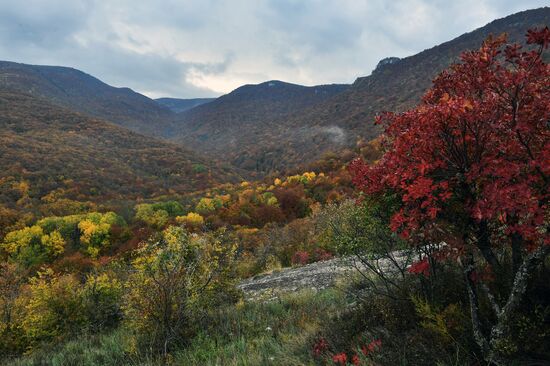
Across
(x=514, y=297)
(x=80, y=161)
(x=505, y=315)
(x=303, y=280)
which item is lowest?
(x=303, y=280)

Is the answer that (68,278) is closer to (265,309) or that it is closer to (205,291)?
(205,291)

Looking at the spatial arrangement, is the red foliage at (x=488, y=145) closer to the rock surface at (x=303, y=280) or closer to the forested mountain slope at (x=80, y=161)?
the rock surface at (x=303, y=280)

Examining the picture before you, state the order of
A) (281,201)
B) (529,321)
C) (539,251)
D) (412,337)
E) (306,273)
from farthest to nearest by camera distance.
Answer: (281,201)
(306,273)
(412,337)
(529,321)
(539,251)

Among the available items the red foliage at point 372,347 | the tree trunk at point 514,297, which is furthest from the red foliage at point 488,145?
the red foliage at point 372,347

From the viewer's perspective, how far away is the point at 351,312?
5.39 metres

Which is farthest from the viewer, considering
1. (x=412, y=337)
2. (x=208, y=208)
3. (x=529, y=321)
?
(x=208, y=208)

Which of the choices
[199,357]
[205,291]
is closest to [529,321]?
[199,357]

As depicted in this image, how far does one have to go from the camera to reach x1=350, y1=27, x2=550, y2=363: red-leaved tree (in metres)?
2.89

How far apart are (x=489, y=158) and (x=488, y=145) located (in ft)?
0.76

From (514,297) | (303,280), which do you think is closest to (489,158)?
(514,297)

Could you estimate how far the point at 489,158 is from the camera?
303cm

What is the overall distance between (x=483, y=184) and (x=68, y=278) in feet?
35.4

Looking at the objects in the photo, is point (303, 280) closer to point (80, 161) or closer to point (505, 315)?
point (505, 315)

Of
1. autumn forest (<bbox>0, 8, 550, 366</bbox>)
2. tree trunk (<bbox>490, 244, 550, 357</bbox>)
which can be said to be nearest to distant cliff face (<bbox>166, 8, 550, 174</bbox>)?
autumn forest (<bbox>0, 8, 550, 366</bbox>)
